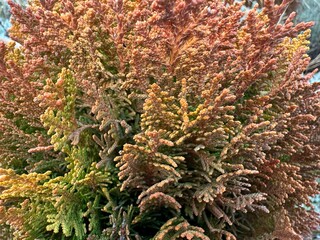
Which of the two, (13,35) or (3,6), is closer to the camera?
(13,35)

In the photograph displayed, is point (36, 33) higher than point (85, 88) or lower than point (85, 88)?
higher

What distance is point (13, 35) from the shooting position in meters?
2.31

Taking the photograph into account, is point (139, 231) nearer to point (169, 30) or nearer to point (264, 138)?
point (264, 138)

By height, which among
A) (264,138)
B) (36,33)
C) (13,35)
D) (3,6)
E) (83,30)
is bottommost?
(264,138)

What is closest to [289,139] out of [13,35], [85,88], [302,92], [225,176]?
[302,92]

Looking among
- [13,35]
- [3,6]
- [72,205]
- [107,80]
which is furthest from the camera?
[3,6]

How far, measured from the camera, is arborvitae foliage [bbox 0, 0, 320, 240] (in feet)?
5.67

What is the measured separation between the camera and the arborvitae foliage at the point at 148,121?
5.67 feet

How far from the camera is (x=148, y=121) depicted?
1.75 meters

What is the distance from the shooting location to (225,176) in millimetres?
1748

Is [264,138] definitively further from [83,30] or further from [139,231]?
[83,30]

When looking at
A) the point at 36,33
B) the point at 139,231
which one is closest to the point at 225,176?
the point at 139,231

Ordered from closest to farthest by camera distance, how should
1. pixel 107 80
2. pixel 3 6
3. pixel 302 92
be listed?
1. pixel 107 80
2. pixel 302 92
3. pixel 3 6

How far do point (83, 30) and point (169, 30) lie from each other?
1.54 feet
